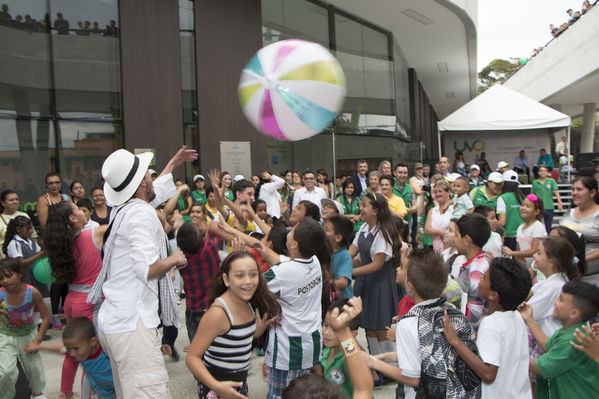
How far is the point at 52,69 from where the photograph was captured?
844 cm

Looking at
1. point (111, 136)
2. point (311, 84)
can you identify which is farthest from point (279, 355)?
point (111, 136)

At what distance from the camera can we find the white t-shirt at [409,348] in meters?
2.14

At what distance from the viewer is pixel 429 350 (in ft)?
7.03

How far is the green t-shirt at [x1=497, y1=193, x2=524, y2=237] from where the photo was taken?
6.56 m

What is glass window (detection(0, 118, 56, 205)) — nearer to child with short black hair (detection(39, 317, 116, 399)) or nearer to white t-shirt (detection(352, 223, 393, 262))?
child with short black hair (detection(39, 317, 116, 399))

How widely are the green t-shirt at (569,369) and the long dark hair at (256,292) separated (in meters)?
1.45

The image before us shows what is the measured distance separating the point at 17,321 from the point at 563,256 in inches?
156

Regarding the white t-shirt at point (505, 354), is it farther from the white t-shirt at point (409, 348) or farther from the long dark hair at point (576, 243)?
the long dark hair at point (576, 243)

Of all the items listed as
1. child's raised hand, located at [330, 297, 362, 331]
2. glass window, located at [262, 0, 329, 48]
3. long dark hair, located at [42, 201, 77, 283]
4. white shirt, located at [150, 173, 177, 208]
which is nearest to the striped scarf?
white shirt, located at [150, 173, 177, 208]

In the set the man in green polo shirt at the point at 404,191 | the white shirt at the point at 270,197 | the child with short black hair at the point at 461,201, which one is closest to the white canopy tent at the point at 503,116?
the man in green polo shirt at the point at 404,191

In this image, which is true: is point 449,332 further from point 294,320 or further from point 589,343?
point 294,320

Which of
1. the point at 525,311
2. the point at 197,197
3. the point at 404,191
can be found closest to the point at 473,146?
the point at 404,191

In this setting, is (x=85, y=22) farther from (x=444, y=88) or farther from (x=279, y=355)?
(x=444, y=88)

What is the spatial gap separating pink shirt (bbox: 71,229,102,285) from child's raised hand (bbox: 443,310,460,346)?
243cm
